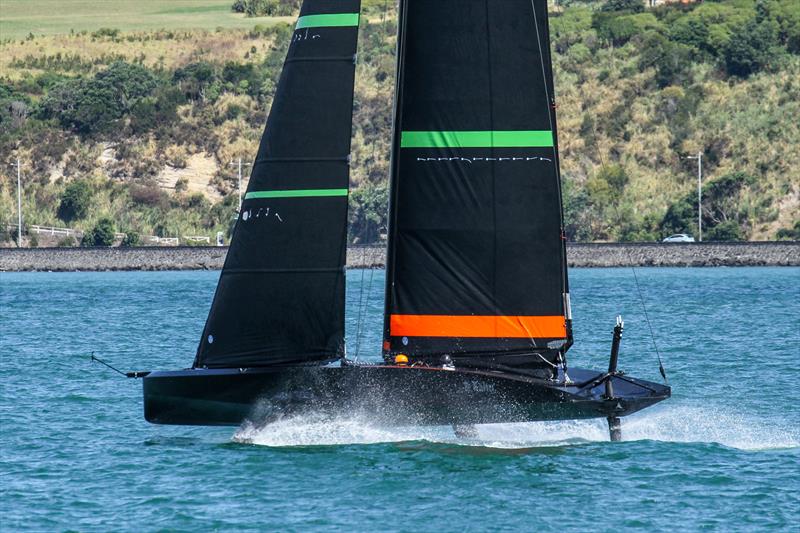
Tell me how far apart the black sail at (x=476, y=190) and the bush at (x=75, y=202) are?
280 ft

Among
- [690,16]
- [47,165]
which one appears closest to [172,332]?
[47,165]

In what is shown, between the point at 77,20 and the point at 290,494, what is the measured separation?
14627 centimetres

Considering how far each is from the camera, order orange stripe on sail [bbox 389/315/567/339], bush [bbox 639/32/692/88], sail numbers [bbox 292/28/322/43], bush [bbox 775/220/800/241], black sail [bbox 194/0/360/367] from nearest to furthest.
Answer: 1. orange stripe on sail [bbox 389/315/567/339]
2. black sail [bbox 194/0/360/367]
3. sail numbers [bbox 292/28/322/43]
4. bush [bbox 775/220/800/241]
5. bush [bbox 639/32/692/88]

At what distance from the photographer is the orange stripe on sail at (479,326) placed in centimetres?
2012

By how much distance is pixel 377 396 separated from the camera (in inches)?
768

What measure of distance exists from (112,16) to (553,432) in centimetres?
14461

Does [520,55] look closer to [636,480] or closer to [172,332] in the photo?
[636,480]

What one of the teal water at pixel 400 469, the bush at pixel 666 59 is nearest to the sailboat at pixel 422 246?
the teal water at pixel 400 469

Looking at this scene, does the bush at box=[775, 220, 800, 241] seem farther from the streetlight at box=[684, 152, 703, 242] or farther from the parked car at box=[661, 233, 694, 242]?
the parked car at box=[661, 233, 694, 242]

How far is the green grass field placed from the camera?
151375 mm

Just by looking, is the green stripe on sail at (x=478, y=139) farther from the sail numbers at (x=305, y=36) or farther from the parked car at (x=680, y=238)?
the parked car at (x=680, y=238)

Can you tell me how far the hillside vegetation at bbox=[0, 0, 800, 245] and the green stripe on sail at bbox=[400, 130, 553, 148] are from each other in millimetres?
72814

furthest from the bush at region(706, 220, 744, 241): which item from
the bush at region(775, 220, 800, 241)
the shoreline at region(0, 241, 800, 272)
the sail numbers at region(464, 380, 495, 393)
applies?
the sail numbers at region(464, 380, 495, 393)

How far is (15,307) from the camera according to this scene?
59344 millimetres
